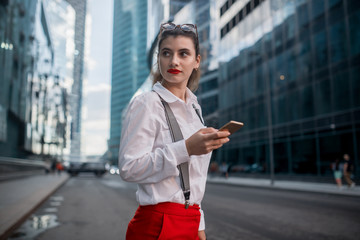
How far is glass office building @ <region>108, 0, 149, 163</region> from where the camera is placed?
145m

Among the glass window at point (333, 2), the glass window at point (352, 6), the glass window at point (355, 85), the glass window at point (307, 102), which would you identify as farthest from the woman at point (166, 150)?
the glass window at point (307, 102)

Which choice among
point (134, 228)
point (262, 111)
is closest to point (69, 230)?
point (134, 228)

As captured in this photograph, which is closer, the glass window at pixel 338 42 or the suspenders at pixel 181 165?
the suspenders at pixel 181 165

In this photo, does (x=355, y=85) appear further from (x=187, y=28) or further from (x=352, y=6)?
(x=187, y=28)

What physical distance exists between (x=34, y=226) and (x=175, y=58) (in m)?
6.84

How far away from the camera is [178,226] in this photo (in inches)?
59.2

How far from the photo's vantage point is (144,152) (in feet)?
4.71

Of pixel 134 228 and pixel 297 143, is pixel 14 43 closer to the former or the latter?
pixel 297 143

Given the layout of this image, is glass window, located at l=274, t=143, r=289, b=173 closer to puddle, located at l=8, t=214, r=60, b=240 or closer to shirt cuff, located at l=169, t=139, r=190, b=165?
puddle, located at l=8, t=214, r=60, b=240

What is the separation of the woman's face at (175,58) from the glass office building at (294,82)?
21007 millimetres

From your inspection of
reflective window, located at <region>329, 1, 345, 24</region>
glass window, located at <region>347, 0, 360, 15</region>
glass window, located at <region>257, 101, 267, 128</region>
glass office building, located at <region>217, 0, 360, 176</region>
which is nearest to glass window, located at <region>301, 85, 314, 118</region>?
glass office building, located at <region>217, 0, 360, 176</region>

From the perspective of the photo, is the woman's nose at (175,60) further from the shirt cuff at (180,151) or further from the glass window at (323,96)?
the glass window at (323,96)

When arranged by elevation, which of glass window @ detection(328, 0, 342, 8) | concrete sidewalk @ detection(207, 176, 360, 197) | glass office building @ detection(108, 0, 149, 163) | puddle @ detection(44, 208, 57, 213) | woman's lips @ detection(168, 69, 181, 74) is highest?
glass office building @ detection(108, 0, 149, 163)

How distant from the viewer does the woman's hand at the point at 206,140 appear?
1329mm
